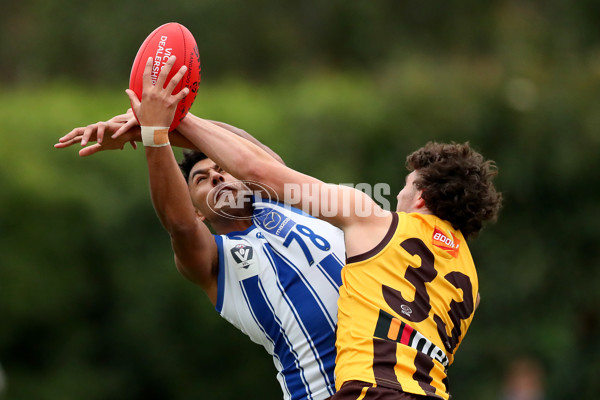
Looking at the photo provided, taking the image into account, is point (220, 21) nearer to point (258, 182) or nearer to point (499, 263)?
point (499, 263)

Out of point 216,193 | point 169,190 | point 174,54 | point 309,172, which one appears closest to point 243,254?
point 216,193

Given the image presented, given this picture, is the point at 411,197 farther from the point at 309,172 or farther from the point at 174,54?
the point at 309,172

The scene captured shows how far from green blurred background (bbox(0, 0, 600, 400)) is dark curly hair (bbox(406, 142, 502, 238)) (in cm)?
684

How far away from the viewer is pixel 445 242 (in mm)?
3691

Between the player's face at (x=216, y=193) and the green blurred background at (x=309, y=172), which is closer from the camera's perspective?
the player's face at (x=216, y=193)

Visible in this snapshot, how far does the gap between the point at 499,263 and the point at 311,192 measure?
27.1 ft

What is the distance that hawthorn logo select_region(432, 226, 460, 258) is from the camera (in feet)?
12.0

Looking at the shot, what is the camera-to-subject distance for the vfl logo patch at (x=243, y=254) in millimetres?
4324

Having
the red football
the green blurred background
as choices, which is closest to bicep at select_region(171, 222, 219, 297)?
the red football

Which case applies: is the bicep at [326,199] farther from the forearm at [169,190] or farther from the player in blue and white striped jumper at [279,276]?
the player in blue and white striped jumper at [279,276]

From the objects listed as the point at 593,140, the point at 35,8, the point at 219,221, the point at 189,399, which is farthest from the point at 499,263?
the point at 35,8

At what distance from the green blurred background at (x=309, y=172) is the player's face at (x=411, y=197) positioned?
6.84m

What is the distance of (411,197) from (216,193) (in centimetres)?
110

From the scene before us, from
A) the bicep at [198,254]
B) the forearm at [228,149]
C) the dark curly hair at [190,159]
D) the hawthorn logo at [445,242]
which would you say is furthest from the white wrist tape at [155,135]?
the hawthorn logo at [445,242]
